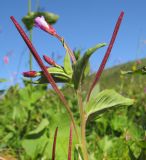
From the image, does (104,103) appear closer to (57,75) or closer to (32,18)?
(57,75)

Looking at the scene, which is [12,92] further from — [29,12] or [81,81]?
[81,81]

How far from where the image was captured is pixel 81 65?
92 centimetres

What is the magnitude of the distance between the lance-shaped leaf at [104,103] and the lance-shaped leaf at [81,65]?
0.06 metres

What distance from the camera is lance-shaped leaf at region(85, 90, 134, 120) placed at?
3.16 ft

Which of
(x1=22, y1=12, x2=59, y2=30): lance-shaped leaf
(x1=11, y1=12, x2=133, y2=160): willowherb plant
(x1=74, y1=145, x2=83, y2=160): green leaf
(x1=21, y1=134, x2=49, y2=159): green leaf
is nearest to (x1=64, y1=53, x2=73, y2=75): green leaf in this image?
(x1=11, y1=12, x2=133, y2=160): willowherb plant

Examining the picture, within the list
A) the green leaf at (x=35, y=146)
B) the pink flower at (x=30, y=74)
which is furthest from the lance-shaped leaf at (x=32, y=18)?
the pink flower at (x=30, y=74)

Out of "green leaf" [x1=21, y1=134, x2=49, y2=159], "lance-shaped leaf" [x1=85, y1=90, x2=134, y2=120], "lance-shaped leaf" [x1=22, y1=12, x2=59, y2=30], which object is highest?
"lance-shaped leaf" [x1=22, y1=12, x2=59, y2=30]

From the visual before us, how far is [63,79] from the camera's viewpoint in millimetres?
1013

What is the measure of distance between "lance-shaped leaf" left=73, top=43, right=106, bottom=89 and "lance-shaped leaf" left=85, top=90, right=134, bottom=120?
0.06 meters

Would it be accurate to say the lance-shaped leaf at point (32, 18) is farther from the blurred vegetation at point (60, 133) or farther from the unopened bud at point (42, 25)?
the unopened bud at point (42, 25)

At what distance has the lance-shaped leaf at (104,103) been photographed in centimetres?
96

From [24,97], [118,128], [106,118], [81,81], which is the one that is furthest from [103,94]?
[24,97]

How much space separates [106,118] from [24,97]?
858mm

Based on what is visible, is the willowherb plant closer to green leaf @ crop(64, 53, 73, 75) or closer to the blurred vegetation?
green leaf @ crop(64, 53, 73, 75)
